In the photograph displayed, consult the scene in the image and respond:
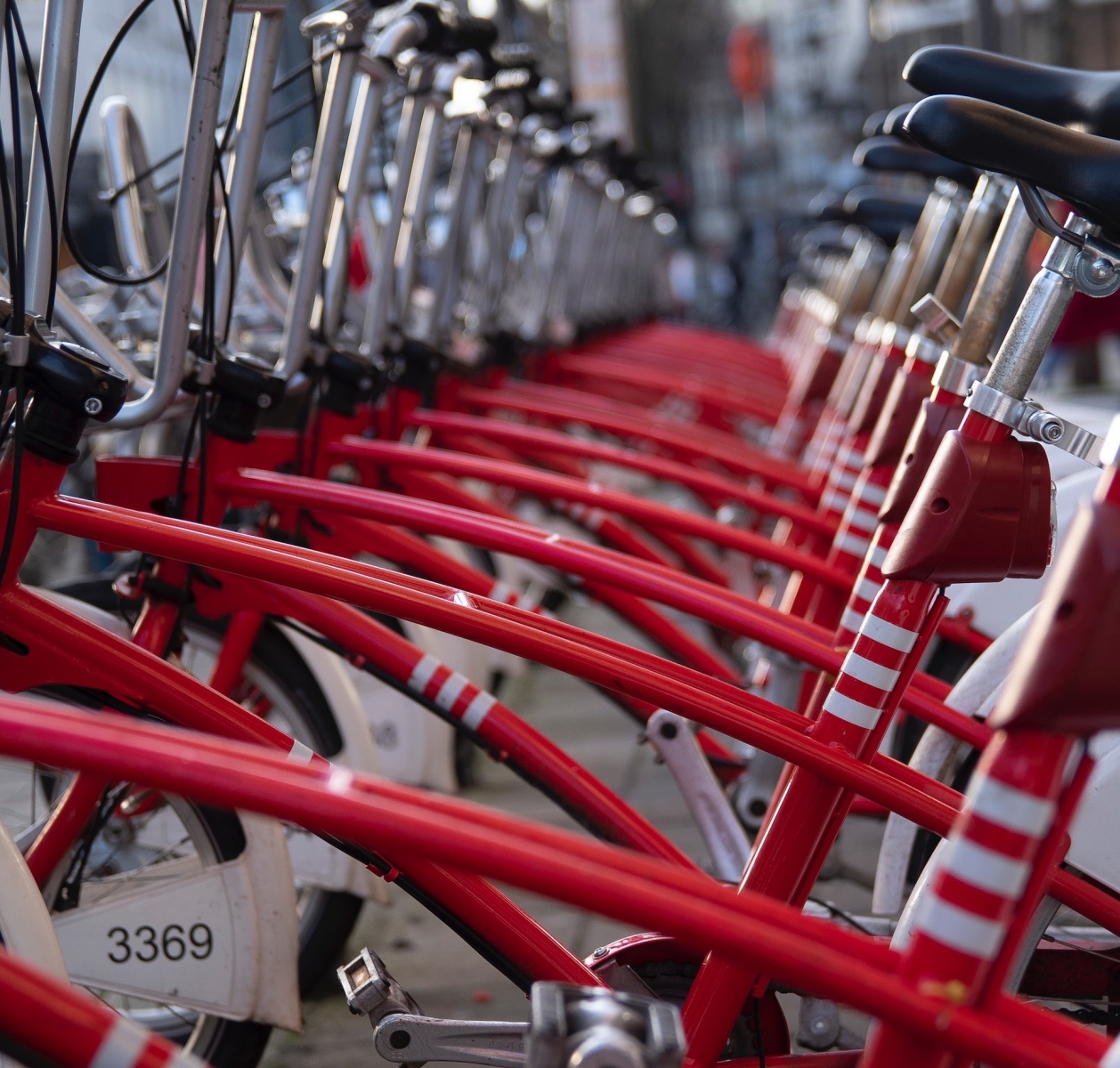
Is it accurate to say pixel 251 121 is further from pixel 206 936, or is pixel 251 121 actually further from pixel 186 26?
pixel 206 936

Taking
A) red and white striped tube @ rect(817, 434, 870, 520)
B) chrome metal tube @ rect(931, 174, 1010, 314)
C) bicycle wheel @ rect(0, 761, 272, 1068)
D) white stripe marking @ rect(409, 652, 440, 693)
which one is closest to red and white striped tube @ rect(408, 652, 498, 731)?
white stripe marking @ rect(409, 652, 440, 693)

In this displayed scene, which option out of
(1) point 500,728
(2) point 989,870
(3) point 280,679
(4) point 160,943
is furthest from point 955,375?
(4) point 160,943

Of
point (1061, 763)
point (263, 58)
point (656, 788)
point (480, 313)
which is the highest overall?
point (263, 58)

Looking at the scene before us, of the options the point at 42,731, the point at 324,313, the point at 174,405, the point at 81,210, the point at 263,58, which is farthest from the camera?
the point at 81,210

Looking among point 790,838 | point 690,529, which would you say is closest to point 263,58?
point 690,529

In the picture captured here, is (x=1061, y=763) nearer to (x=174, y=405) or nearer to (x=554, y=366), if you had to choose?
(x=174, y=405)

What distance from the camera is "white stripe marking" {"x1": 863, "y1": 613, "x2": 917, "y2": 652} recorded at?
1629 millimetres

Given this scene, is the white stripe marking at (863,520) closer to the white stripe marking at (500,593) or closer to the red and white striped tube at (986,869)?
the white stripe marking at (500,593)

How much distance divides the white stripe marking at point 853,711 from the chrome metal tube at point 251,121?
1133 millimetres

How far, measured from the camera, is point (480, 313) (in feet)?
14.9

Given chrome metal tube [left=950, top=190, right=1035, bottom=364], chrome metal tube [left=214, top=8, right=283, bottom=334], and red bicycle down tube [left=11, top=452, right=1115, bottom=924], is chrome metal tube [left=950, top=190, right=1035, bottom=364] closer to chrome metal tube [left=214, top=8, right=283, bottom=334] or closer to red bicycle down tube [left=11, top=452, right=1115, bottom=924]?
red bicycle down tube [left=11, top=452, right=1115, bottom=924]

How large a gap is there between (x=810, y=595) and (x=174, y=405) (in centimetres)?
122

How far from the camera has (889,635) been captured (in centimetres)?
163

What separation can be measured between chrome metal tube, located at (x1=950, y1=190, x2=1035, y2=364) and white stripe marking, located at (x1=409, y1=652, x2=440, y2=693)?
855 millimetres
